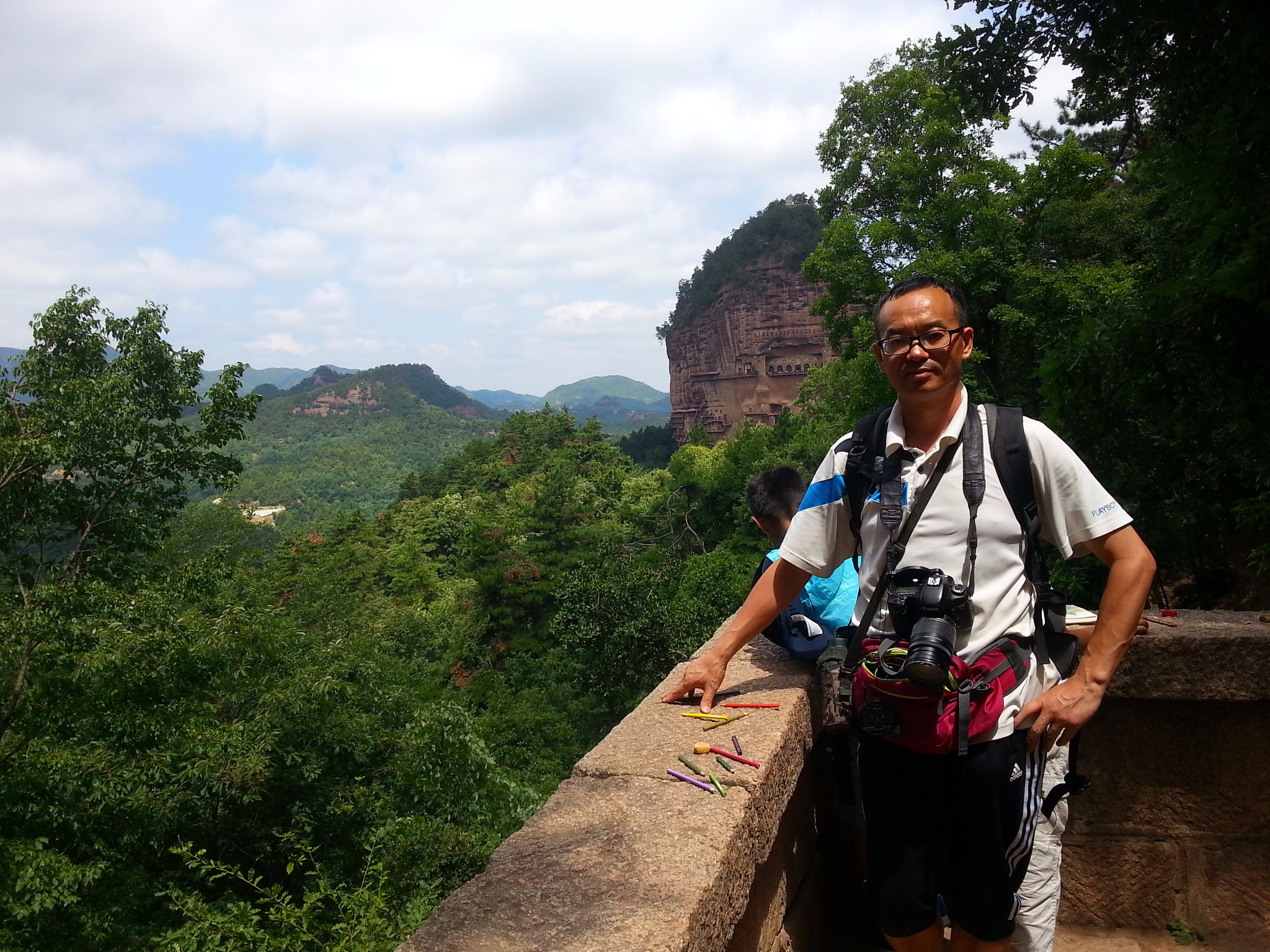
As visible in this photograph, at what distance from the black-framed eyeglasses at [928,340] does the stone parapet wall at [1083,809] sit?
0.89m

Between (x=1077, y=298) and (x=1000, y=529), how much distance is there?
13.1 meters

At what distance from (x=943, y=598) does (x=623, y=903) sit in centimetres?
76

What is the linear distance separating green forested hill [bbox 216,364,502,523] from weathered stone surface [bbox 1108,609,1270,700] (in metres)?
74.5

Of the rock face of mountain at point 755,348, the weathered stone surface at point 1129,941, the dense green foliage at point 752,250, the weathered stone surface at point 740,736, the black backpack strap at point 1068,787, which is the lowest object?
the weathered stone surface at point 1129,941

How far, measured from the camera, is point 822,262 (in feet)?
55.0

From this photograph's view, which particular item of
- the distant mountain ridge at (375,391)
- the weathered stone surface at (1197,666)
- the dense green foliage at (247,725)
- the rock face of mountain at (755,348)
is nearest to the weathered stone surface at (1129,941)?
the weathered stone surface at (1197,666)

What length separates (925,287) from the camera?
1.78 m

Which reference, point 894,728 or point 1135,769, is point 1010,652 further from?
point 1135,769

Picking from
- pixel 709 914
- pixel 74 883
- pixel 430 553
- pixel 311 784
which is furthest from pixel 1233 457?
pixel 430 553

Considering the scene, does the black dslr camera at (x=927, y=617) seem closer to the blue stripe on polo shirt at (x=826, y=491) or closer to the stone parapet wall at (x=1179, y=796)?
the blue stripe on polo shirt at (x=826, y=491)

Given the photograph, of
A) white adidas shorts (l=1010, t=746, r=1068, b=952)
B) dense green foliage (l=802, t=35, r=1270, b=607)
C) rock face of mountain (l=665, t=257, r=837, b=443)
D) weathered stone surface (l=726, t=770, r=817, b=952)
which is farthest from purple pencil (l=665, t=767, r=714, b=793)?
rock face of mountain (l=665, t=257, r=837, b=443)

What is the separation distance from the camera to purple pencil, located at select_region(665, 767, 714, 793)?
172 centimetres

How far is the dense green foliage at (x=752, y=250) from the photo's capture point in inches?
2509

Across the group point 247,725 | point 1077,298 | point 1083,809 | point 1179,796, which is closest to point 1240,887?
point 1179,796
